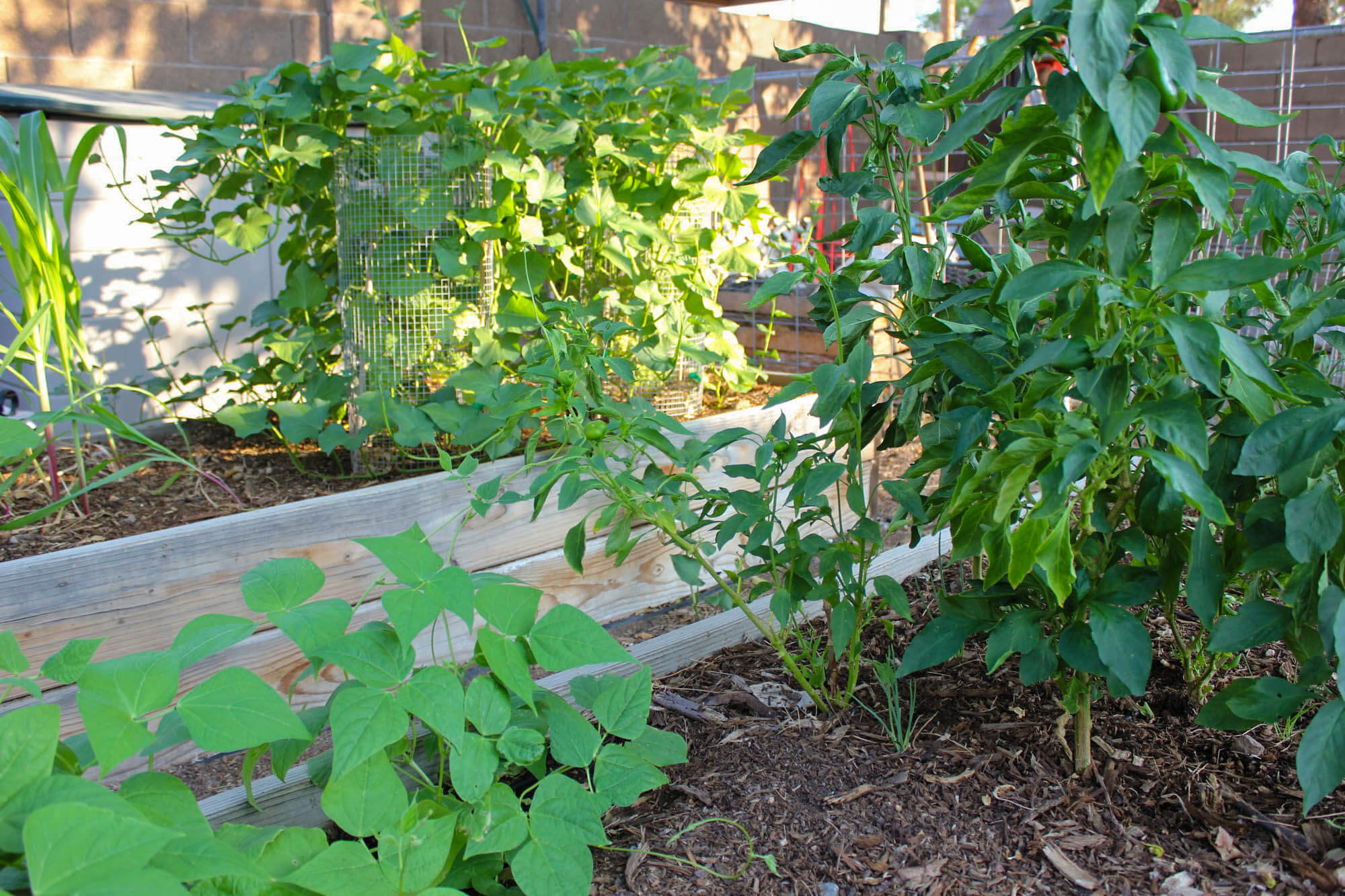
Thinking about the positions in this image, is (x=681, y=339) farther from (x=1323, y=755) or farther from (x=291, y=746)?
(x=1323, y=755)

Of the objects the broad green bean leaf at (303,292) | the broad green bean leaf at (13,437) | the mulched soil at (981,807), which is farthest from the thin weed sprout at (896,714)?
the broad green bean leaf at (303,292)

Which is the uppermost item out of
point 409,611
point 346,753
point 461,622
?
point 409,611

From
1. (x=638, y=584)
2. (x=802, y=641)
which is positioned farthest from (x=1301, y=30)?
(x=802, y=641)

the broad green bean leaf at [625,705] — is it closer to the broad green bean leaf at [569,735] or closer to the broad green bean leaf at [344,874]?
the broad green bean leaf at [569,735]

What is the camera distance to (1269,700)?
39.3 inches

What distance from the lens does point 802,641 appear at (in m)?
1.38

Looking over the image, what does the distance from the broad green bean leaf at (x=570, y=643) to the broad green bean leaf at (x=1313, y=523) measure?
63cm

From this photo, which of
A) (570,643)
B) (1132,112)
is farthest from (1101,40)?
(570,643)

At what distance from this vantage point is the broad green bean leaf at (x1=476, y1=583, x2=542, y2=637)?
3.38ft

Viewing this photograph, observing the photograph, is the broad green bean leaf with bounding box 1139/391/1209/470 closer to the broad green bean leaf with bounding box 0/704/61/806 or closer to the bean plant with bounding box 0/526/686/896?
the bean plant with bounding box 0/526/686/896

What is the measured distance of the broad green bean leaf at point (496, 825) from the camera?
0.95 m

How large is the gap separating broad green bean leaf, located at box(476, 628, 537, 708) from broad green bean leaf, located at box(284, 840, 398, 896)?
198 millimetres

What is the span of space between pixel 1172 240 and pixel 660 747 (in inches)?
30.2

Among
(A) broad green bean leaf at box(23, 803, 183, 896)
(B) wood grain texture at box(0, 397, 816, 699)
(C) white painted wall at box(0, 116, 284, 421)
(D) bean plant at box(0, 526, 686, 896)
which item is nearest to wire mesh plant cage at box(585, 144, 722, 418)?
(B) wood grain texture at box(0, 397, 816, 699)
